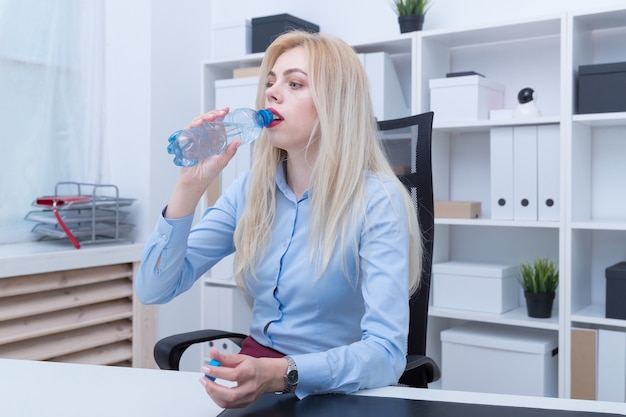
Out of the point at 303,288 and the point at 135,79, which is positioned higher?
the point at 135,79

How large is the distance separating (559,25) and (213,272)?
1726 millimetres

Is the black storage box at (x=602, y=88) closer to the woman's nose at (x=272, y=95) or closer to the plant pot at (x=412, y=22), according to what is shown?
the plant pot at (x=412, y=22)

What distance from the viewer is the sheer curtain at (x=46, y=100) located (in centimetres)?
279

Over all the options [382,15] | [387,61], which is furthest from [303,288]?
[382,15]

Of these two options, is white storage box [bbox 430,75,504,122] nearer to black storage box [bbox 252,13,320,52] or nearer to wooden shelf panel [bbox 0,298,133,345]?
black storage box [bbox 252,13,320,52]

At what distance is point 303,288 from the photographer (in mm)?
1449

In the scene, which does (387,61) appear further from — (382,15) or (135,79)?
(135,79)

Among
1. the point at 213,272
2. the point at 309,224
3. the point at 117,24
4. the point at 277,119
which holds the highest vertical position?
the point at 117,24

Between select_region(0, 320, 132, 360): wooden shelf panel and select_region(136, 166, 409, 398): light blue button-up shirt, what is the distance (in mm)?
1209

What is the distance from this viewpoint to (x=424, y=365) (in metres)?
1.52

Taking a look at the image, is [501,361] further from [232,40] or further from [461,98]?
[232,40]

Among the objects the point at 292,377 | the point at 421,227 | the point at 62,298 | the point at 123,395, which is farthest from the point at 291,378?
the point at 62,298

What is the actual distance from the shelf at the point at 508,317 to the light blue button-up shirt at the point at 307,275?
111cm

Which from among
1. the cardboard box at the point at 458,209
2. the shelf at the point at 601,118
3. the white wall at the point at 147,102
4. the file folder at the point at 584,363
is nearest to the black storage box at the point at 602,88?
the shelf at the point at 601,118
